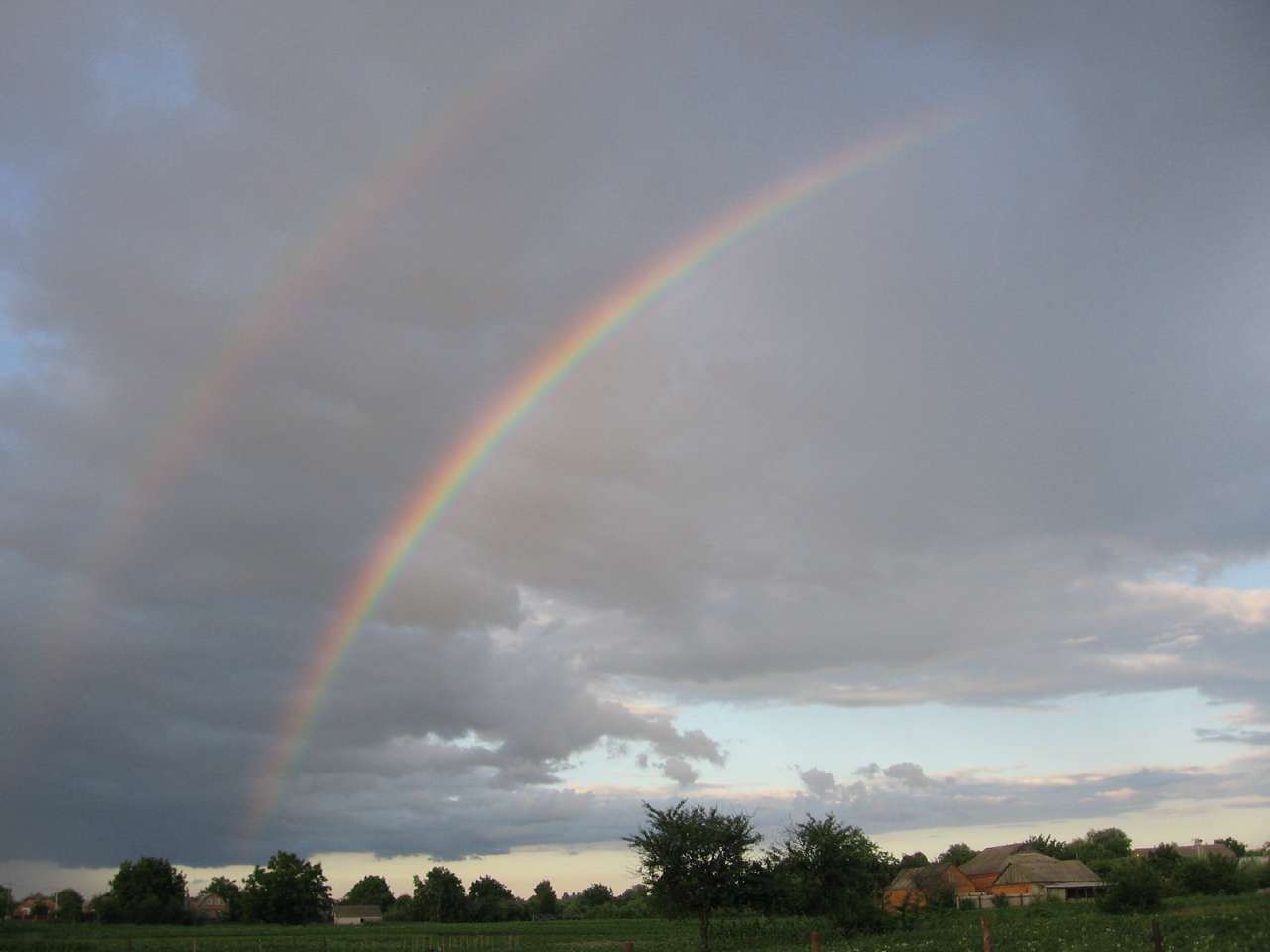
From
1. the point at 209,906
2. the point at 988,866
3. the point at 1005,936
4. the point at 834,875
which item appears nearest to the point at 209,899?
the point at 209,906

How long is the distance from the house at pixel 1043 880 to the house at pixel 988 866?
2.75m

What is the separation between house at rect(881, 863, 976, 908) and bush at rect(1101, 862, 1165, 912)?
711 inches

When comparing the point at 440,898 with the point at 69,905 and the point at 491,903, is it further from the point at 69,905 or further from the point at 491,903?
the point at 69,905

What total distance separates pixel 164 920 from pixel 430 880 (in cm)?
3162

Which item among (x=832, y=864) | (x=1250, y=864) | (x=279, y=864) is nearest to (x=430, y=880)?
(x=279, y=864)

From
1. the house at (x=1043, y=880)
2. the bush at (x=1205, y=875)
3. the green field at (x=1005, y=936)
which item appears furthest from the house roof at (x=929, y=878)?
the bush at (x=1205, y=875)

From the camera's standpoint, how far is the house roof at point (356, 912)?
6640 inches

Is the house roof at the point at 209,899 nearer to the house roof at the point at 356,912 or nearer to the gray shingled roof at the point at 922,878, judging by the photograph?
the house roof at the point at 356,912

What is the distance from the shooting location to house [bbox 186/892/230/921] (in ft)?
438

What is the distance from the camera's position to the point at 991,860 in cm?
11044

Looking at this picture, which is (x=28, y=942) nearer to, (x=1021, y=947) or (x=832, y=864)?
(x=832, y=864)

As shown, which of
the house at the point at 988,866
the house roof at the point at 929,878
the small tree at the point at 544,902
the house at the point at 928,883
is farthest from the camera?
the small tree at the point at 544,902

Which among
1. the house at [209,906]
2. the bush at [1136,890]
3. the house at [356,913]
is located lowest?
the house at [356,913]

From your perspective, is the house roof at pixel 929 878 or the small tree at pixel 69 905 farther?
the small tree at pixel 69 905
